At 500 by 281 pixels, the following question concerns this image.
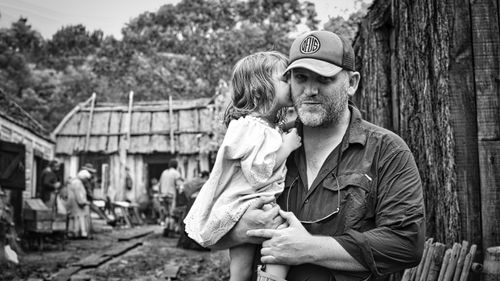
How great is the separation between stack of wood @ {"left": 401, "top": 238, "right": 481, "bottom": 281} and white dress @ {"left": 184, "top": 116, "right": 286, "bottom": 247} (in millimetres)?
1436

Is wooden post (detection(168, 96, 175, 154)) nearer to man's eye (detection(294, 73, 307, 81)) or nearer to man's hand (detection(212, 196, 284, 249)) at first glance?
man's hand (detection(212, 196, 284, 249))

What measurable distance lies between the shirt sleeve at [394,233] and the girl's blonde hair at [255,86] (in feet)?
3.03

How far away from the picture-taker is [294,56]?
2.70 meters

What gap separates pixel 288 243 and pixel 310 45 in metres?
0.88

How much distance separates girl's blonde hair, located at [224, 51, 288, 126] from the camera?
10.4 ft

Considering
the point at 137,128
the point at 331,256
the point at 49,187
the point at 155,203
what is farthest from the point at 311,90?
the point at 137,128

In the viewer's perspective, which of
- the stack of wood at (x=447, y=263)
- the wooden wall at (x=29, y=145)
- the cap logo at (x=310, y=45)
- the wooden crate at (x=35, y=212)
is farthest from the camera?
the wooden wall at (x=29, y=145)

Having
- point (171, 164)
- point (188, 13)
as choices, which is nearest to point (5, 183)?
point (171, 164)

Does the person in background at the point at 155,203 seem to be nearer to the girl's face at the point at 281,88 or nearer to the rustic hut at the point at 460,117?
the rustic hut at the point at 460,117

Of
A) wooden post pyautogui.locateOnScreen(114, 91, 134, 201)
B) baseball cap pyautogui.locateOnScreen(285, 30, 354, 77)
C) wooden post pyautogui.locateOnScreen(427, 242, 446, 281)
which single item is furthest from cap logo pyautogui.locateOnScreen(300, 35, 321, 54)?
wooden post pyautogui.locateOnScreen(114, 91, 134, 201)

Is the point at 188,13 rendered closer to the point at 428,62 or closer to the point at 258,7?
the point at 258,7

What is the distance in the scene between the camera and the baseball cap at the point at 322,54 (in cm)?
260

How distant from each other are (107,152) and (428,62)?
2370 centimetres

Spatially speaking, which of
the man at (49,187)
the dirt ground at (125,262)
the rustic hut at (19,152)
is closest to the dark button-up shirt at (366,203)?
the dirt ground at (125,262)
